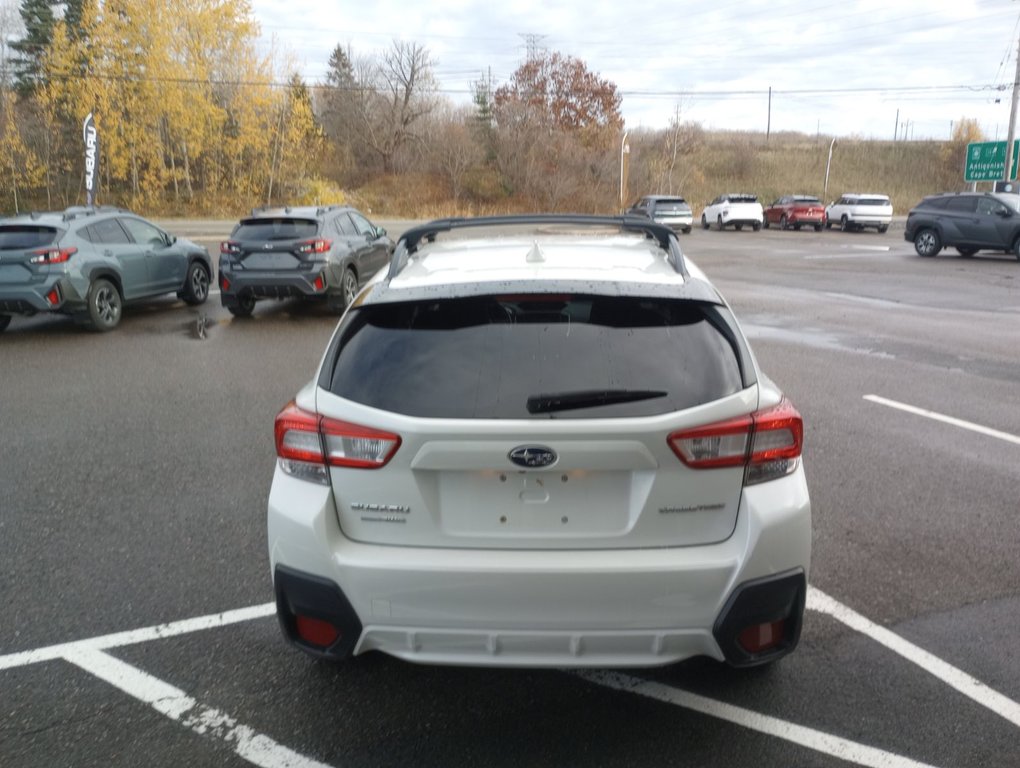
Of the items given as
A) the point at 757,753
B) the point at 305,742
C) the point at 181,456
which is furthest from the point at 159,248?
the point at 757,753

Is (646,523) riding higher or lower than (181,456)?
higher

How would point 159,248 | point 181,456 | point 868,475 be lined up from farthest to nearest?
point 159,248 < point 181,456 < point 868,475

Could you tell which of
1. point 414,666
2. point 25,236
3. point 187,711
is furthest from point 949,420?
point 25,236

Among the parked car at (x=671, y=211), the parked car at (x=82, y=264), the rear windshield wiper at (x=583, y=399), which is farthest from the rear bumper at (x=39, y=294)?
the parked car at (x=671, y=211)

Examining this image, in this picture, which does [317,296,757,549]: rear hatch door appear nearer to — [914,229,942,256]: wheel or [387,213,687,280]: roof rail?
[387,213,687,280]: roof rail

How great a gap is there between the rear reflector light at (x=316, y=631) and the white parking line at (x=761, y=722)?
40.7 inches

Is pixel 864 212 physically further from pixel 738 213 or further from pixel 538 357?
pixel 538 357

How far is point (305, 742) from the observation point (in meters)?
2.75

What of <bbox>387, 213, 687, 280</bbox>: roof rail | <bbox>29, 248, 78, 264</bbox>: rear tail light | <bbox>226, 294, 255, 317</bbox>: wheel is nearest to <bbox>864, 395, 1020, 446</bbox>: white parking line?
<bbox>387, 213, 687, 280</bbox>: roof rail

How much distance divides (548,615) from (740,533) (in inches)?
25.8

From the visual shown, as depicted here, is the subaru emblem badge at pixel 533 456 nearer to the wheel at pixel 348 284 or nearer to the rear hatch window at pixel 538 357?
the rear hatch window at pixel 538 357

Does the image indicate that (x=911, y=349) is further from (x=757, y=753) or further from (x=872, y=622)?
(x=757, y=753)

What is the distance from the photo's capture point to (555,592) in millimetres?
2420

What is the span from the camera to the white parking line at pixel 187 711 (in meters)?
2.67
